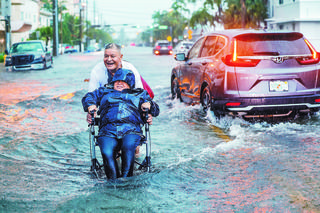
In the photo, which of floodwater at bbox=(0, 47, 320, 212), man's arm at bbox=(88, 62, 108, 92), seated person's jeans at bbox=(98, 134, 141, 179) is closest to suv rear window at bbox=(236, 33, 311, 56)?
floodwater at bbox=(0, 47, 320, 212)

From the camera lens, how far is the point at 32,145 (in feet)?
26.6

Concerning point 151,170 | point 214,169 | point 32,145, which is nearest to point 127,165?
point 151,170

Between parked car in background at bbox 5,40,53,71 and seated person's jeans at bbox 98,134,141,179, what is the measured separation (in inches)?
984

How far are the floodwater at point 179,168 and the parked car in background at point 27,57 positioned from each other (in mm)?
19178

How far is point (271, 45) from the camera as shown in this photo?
9.23 metres

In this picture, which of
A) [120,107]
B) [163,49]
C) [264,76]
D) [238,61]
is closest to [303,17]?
[163,49]

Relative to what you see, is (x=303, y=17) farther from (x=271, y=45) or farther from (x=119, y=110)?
(x=119, y=110)

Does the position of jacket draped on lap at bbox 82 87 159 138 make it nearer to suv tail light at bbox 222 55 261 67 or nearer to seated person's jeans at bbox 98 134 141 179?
seated person's jeans at bbox 98 134 141 179

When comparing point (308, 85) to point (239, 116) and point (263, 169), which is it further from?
point (263, 169)

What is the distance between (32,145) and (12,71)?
22204mm

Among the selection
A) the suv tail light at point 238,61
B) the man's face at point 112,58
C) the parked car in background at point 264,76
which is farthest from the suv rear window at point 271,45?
the man's face at point 112,58

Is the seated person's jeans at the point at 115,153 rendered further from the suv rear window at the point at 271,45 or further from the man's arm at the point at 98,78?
the suv rear window at the point at 271,45

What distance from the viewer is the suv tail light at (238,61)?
29.5ft

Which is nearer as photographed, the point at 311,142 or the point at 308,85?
the point at 311,142
